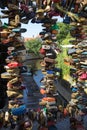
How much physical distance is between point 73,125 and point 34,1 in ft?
6.65

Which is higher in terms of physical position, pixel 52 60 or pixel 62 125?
pixel 52 60

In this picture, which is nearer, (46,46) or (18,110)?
(18,110)

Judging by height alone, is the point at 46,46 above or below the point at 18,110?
above

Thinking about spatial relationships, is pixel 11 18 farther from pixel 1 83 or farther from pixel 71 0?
pixel 1 83

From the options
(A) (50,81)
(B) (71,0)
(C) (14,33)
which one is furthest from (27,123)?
(B) (71,0)

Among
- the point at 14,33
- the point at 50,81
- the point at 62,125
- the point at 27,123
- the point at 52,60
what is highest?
the point at 14,33

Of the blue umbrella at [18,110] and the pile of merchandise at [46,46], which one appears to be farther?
the pile of merchandise at [46,46]

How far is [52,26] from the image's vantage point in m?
4.55

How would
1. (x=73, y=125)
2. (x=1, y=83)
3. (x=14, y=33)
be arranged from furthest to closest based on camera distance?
(x=1, y=83) → (x=73, y=125) → (x=14, y=33)

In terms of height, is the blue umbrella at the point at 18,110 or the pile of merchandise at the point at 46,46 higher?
the pile of merchandise at the point at 46,46

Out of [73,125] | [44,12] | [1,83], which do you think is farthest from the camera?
[1,83]

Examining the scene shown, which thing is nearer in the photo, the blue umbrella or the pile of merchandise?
the blue umbrella

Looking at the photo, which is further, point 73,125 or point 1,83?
point 1,83

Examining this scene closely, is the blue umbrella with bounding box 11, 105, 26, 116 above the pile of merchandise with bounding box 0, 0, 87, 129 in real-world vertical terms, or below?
below
